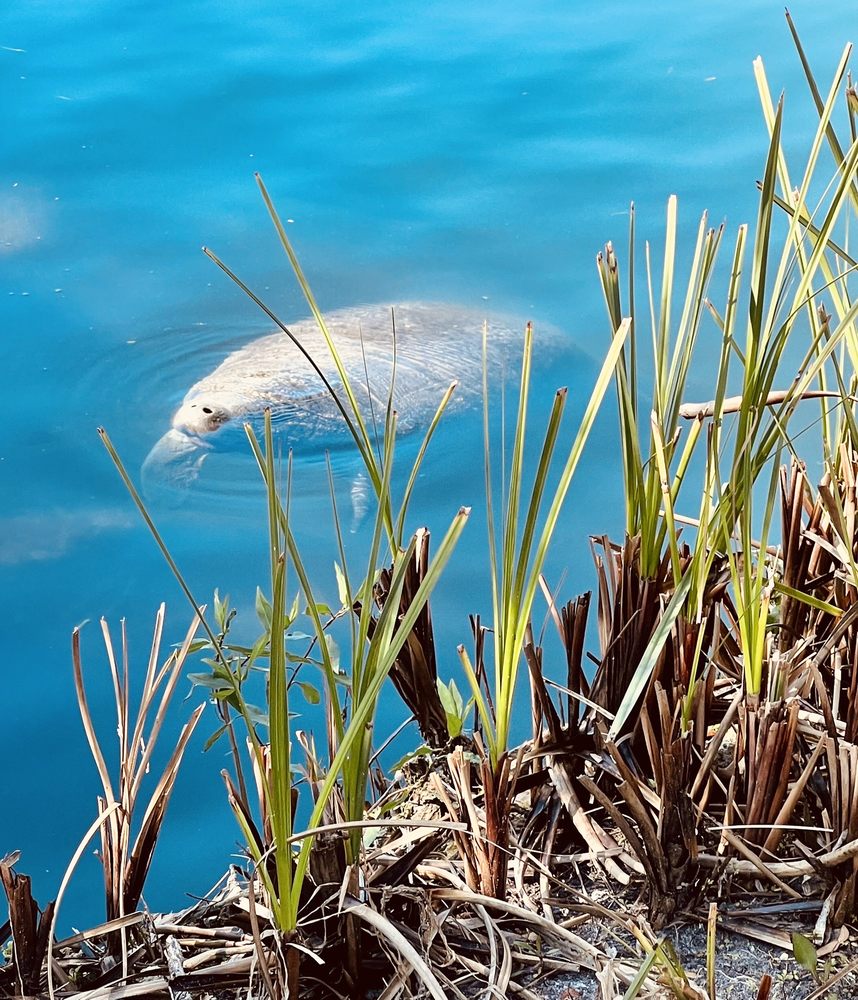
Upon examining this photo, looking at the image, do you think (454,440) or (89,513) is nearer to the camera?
Result: (89,513)

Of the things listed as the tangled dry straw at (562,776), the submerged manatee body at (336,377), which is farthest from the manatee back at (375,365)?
the tangled dry straw at (562,776)

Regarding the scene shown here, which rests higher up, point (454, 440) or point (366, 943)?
point (454, 440)

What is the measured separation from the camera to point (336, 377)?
68.7 inches

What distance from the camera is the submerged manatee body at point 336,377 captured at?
5.32 ft

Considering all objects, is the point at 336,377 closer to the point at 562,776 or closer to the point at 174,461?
the point at 174,461

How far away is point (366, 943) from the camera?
74 cm

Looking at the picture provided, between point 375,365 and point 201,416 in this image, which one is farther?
point 375,365

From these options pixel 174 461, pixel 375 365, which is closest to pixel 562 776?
pixel 174 461

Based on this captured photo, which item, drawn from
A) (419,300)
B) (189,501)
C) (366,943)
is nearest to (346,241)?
(419,300)

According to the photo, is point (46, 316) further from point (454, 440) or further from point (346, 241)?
point (454, 440)

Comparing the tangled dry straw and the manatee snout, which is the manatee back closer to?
the manatee snout

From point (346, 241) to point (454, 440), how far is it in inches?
22.0

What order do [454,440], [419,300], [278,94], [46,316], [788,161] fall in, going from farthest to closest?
[278,94], [788,161], [419,300], [46,316], [454,440]

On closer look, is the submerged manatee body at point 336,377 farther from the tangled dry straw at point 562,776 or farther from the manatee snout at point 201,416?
the tangled dry straw at point 562,776
